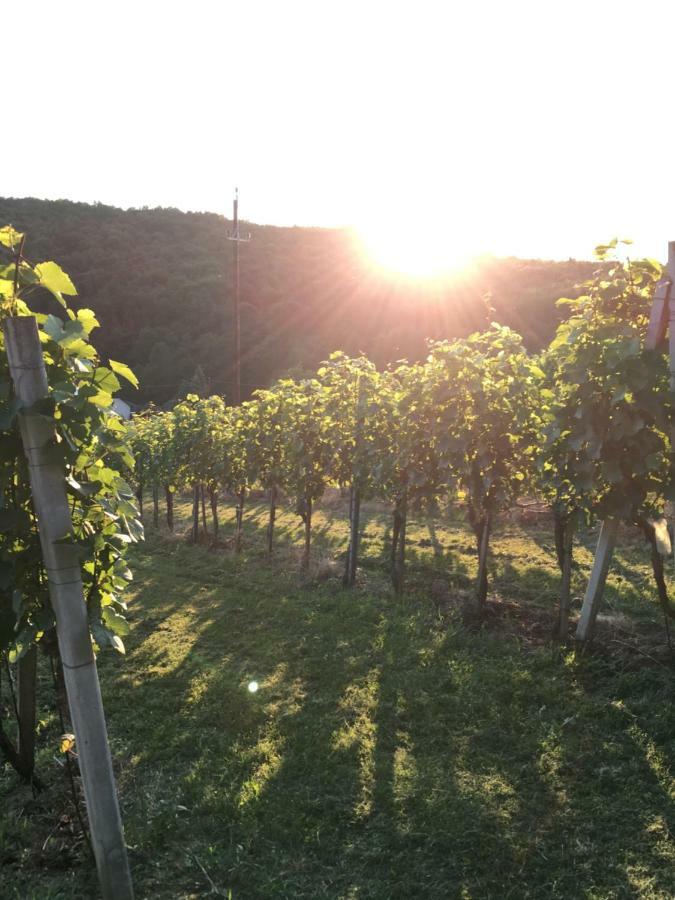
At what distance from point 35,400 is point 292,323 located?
4985 cm

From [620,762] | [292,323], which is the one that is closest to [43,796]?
[620,762]

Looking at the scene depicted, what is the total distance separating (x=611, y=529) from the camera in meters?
6.27

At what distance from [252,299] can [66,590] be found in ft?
179

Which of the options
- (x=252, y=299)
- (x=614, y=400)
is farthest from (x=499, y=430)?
(x=252, y=299)

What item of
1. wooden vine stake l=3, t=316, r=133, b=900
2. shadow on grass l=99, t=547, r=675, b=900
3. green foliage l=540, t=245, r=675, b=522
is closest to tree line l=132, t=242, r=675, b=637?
green foliage l=540, t=245, r=675, b=522

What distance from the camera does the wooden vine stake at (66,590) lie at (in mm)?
2908

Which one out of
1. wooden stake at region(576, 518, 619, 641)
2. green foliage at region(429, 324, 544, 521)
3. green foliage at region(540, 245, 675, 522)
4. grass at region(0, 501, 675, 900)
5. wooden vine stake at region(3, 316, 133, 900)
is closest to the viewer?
wooden vine stake at region(3, 316, 133, 900)

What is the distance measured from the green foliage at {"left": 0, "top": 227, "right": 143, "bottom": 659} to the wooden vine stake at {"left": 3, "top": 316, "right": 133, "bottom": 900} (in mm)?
63

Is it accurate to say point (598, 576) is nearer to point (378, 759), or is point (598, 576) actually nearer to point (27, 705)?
point (378, 759)

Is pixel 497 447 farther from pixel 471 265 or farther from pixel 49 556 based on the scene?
pixel 471 265

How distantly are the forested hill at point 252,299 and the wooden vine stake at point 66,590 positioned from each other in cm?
3899

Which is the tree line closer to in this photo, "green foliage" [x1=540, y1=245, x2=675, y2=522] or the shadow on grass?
"green foliage" [x1=540, y1=245, x2=675, y2=522]

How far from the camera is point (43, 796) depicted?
14.3 feet

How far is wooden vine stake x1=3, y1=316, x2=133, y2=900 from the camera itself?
9.54 feet
